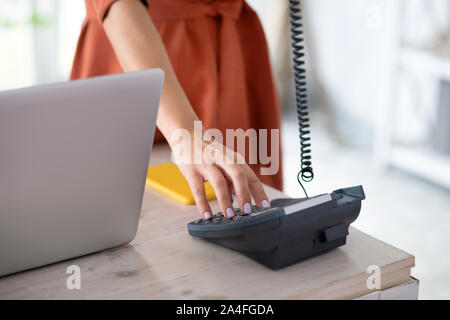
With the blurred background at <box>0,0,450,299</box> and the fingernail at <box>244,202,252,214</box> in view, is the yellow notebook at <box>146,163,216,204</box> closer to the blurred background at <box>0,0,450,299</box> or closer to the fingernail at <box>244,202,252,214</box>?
the fingernail at <box>244,202,252,214</box>

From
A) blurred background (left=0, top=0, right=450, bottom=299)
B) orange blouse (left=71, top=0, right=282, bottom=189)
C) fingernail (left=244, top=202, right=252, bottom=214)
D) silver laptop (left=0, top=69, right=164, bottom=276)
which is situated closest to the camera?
silver laptop (left=0, top=69, right=164, bottom=276)

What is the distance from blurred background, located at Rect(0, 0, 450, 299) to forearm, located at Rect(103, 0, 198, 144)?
5.52 feet

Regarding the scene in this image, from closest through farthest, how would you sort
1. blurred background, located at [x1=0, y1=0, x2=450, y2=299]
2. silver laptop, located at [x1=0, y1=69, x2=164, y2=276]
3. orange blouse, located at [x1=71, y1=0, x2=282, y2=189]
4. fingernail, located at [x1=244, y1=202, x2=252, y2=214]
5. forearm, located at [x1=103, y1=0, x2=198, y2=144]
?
silver laptop, located at [x1=0, y1=69, x2=164, y2=276]
fingernail, located at [x1=244, y1=202, x2=252, y2=214]
forearm, located at [x1=103, y1=0, x2=198, y2=144]
orange blouse, located at [x1=71, y1=0, x2=282, y2=189]
blurred background, located at [x1=0, y1=0, x2=450, y2=299]

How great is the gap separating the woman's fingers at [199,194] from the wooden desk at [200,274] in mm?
47

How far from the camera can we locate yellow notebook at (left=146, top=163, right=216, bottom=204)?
120 centimetres

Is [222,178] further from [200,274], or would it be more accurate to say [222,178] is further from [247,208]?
[200,274]

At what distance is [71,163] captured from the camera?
0.87 meters

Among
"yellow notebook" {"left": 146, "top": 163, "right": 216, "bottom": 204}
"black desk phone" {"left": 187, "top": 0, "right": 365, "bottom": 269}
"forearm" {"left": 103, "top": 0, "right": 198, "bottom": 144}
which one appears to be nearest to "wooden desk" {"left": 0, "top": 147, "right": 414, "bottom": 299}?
"black desk phone" {"left": 187, "top": 0, "right": 365, "bottom": 269}

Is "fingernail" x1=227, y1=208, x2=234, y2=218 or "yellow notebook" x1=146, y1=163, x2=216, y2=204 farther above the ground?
"fingernail" x1=227, y1=208, x2=234, y2=218

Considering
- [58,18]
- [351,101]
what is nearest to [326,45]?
[351,101]

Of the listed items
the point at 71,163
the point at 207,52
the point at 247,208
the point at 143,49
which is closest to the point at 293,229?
the point at 247,208

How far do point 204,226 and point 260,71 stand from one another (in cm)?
79

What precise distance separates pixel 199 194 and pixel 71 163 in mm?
252
